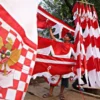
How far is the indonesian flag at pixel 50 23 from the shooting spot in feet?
14.4

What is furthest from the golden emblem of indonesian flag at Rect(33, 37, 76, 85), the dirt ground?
the dirt ground

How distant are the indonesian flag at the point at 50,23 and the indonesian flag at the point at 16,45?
1370 millimetres

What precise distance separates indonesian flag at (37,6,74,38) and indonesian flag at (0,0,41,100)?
1.37 metres

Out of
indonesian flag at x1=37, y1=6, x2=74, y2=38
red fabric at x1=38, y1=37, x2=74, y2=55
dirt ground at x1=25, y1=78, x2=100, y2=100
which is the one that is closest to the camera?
indonesian flag at x1=37, y1=6, x2=74, y2=38

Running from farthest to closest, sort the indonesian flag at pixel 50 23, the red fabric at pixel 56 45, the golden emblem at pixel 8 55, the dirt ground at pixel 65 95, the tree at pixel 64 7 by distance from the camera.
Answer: the tree at pixel 64 7
the dirt ground at pixel 65 95
the red fabric at pixel 56 45
the indonesian flag at pixel 50 23
the golden emblem at pixel 8 55

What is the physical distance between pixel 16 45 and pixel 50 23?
203 centimetres

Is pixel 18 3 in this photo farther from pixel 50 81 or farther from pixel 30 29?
pixel 50 81

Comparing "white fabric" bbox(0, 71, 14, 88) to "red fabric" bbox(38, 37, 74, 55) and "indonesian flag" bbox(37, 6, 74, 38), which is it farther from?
"indonesian flag" bbox(37, 6, 74, 38)

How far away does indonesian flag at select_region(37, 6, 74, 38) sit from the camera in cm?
439

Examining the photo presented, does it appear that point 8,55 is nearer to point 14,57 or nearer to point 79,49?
point 14,57

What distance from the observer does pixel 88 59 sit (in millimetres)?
4727

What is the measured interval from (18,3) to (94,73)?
2.42 m

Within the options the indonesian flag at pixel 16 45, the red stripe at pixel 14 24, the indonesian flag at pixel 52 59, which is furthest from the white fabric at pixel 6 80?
the indonesian flag at pixel 52 59

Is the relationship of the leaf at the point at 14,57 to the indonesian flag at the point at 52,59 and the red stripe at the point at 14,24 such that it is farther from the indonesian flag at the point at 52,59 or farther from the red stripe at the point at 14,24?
the indonesian flag at the point at 52,59
